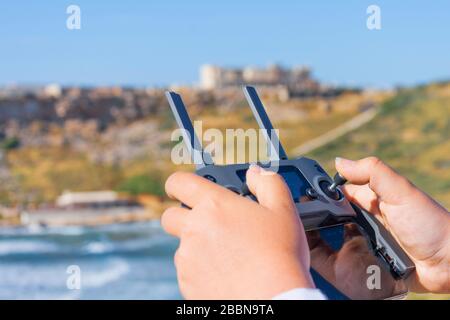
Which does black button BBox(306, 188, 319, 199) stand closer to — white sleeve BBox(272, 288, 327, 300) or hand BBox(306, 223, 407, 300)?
hand BBox(306, 223, 407, 300)

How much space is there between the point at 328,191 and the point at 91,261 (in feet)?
44.6

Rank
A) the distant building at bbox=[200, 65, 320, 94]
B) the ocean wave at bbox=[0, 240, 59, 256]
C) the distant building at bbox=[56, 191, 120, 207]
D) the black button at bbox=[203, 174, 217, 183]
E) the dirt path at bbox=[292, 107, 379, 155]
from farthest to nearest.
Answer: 1. the distant building at bbox=[200, 65, 320, 94]
2. the dirt path at bbox=[292, 107, 379, 155]
3. the distant building at bbox=[56, 191, 120, 207]
4. the ocean wave at bbox=[0, 240, 59, 256]
5. the black button at bbox=[203, 174, 217, 183]

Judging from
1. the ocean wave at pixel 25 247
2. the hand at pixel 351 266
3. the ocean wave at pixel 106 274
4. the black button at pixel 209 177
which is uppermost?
the black button at pixel 209 177

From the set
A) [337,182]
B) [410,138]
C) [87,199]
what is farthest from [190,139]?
[410,138]

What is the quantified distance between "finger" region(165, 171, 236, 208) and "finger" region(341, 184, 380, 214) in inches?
12.2

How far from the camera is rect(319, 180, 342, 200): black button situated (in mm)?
633

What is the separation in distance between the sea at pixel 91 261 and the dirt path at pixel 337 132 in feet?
16.8

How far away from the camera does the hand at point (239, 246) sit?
1.52ft

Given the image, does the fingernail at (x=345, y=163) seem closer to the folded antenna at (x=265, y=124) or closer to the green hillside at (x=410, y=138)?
the folded antenna at (x=265, y=124)

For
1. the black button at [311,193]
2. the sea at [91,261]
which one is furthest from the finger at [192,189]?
the sea at [91,261]

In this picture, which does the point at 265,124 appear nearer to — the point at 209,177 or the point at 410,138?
the point at 209,177

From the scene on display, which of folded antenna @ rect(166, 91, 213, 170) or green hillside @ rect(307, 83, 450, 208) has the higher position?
folded antenna @ rect(166, 91, 213, 170)

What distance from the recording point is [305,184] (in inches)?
24.8

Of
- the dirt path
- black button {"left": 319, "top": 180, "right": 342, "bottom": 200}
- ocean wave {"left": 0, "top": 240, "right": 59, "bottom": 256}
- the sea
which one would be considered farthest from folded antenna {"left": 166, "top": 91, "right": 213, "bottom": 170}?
the dirt path
